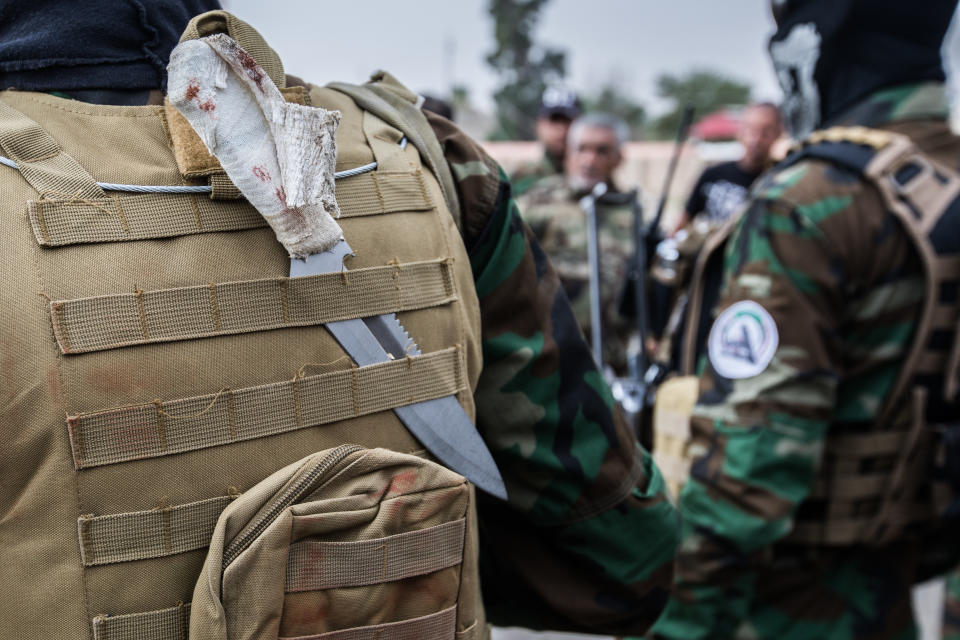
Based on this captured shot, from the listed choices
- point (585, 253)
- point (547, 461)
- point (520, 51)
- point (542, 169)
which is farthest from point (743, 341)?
point (520, 51)

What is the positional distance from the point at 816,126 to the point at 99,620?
235cm

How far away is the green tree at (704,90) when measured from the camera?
37.4 m

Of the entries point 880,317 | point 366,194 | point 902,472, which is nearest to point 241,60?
point 366,194

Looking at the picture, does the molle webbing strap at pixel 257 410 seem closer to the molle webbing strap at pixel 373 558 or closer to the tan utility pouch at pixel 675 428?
the molle webbing strap at pixel 373 558

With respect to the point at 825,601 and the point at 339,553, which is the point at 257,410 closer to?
the point at 339,553

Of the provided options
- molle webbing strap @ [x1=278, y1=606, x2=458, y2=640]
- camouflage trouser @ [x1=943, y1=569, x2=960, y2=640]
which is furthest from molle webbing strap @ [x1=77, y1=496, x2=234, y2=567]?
camouflage trouser @ [x1=943, y1=569, x2=960, y2=640]

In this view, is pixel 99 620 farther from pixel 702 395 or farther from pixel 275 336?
pixel 702 395

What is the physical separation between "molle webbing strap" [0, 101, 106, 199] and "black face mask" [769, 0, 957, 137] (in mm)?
2073

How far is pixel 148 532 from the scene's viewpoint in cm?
80

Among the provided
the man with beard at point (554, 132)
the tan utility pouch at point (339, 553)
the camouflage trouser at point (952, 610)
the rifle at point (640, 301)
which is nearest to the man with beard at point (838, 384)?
the camouflage trouser at point (952, 610)

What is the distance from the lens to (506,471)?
121cm

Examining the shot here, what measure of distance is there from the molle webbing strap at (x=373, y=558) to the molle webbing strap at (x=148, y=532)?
0.10 m

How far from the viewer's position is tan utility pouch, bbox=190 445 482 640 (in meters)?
0.79

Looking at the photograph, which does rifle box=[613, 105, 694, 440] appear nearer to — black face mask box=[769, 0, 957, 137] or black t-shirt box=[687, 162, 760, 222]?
black face mask box=[769, 0, 957, 137]
